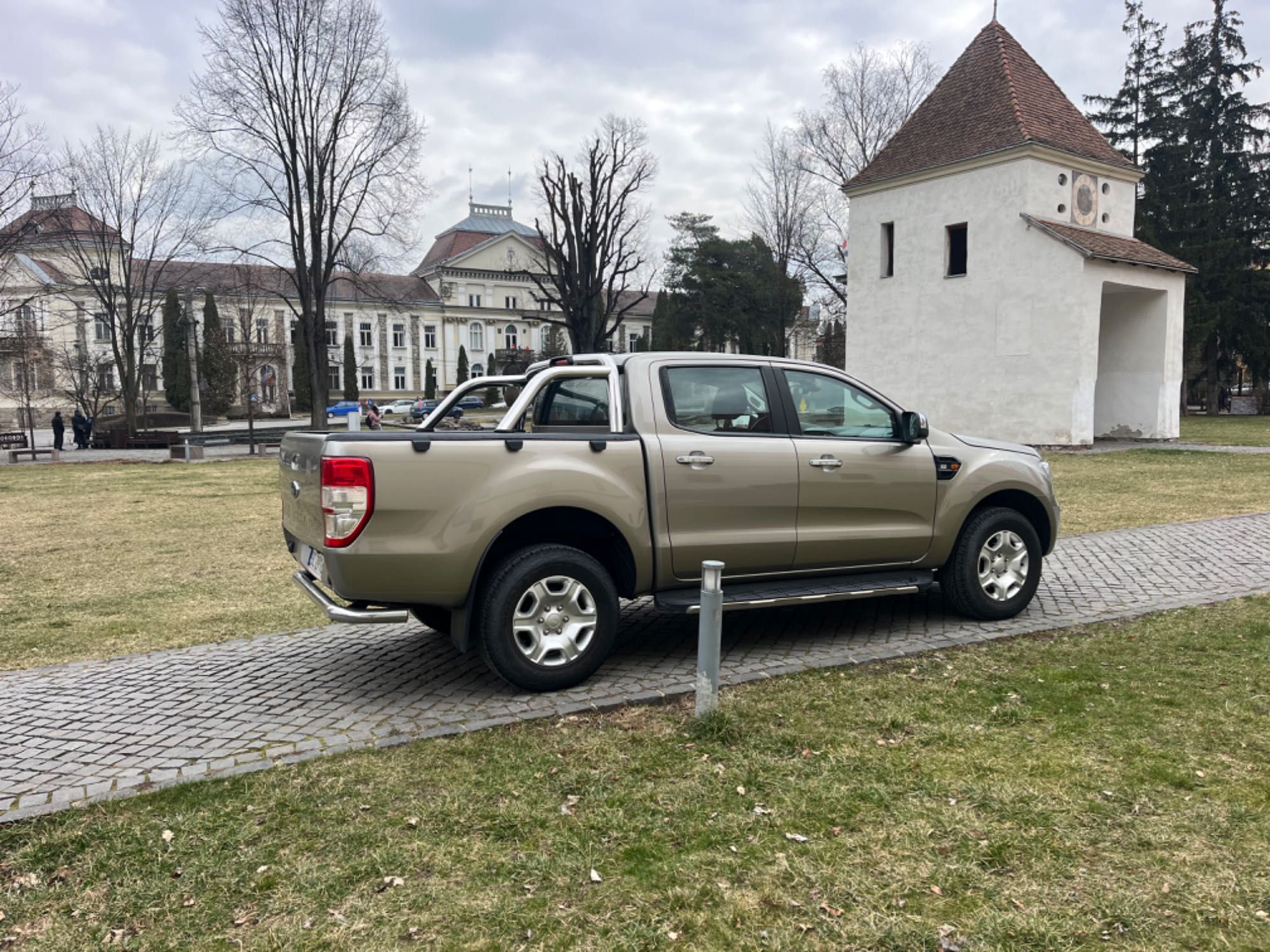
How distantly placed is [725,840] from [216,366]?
2475 inches

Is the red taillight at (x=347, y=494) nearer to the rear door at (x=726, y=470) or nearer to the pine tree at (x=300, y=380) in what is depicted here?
the rear door at (x=726, y=470)

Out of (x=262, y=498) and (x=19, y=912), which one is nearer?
(x=19, y=912)

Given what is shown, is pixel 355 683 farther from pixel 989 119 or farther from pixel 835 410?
pixel 989 119

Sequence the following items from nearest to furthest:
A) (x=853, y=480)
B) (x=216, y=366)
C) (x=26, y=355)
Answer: (x=853, y=480), (x=26, y=355), (x=216, y=366)

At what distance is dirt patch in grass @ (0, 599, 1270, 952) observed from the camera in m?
2.76

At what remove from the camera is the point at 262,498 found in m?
15.8

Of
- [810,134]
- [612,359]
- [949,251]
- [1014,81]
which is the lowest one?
[612,359]

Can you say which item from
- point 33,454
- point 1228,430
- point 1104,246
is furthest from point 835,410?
point 1228,430

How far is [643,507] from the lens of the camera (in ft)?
16.6

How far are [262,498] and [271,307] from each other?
6493 cm

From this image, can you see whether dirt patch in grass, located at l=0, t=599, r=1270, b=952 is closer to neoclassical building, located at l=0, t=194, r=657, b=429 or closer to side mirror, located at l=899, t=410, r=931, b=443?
side mirror, located at l=899, t=410, r=931, b=443

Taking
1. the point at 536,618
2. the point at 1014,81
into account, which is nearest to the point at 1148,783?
the point at 536,618

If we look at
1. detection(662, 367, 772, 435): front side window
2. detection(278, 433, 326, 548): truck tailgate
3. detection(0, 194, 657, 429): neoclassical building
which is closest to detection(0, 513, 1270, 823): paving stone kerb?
detection(278, 433, 326, 548): truck tailgate

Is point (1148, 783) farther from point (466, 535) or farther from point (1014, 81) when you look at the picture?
point (1014, 81)
